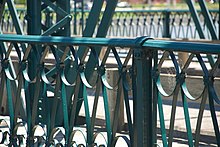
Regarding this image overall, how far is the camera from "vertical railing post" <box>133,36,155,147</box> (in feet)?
17.4

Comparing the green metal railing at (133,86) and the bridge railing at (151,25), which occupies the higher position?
the bridge railing at (151,25)

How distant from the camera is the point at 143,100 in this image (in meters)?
5.34

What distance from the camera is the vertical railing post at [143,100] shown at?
5293 mm

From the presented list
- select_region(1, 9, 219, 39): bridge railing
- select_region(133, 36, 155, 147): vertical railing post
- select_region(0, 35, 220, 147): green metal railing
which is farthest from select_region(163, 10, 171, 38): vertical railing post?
select_region(133, 36, 155, 147): vertical railing post

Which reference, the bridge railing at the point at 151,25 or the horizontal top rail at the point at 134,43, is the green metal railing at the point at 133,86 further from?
the bridge railing at the point at 151,25

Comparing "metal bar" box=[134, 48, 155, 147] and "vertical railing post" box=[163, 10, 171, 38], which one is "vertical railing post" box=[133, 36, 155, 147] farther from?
"vertical railing post" box=[163, 10, 171, 38]

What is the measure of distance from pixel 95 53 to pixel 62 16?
10.4 feet

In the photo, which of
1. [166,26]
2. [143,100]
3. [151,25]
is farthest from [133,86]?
[151,25]

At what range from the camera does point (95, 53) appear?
5.78 m

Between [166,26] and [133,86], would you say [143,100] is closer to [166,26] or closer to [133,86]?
[133,86]

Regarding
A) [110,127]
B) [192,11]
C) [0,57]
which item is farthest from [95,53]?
[192,11]

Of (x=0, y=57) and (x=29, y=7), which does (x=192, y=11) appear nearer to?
(x=29, y=7)

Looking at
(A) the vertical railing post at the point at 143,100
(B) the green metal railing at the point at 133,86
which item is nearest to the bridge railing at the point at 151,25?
(B) the green metal railing at the point at 133,86

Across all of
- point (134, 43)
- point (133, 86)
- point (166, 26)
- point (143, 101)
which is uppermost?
point (166, 26)
